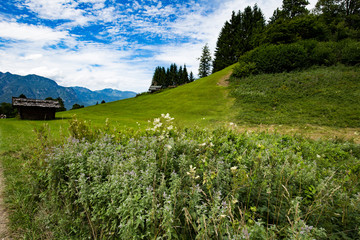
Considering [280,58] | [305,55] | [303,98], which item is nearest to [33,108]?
[303,98]

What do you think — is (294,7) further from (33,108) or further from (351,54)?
(33,108)

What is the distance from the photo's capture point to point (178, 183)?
2.34 m

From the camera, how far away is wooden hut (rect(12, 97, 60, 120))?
2270 centimetres

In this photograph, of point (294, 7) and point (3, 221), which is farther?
point (294, 7)

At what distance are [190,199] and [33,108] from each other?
29.2m

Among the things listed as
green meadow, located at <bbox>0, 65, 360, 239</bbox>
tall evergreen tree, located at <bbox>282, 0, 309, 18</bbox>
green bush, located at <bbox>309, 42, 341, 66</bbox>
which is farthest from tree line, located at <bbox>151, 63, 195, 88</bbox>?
green meadow, located at <bbox>0, 65, 360, 239</bbox>

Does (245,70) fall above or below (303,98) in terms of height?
above

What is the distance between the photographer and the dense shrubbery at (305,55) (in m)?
22.0

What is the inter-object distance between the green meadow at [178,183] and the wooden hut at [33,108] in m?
18.7

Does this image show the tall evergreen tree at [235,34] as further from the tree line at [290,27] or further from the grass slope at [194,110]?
the grass slope at [194,110]

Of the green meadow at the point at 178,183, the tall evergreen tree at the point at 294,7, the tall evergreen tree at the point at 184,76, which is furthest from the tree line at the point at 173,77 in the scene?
the green meadow at the point at 178,183

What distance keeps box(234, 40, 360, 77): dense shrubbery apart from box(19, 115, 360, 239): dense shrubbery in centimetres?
2663

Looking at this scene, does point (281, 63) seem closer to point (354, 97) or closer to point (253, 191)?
point (354, 97)

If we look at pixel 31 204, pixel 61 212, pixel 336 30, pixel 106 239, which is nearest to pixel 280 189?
pixel 106 239
